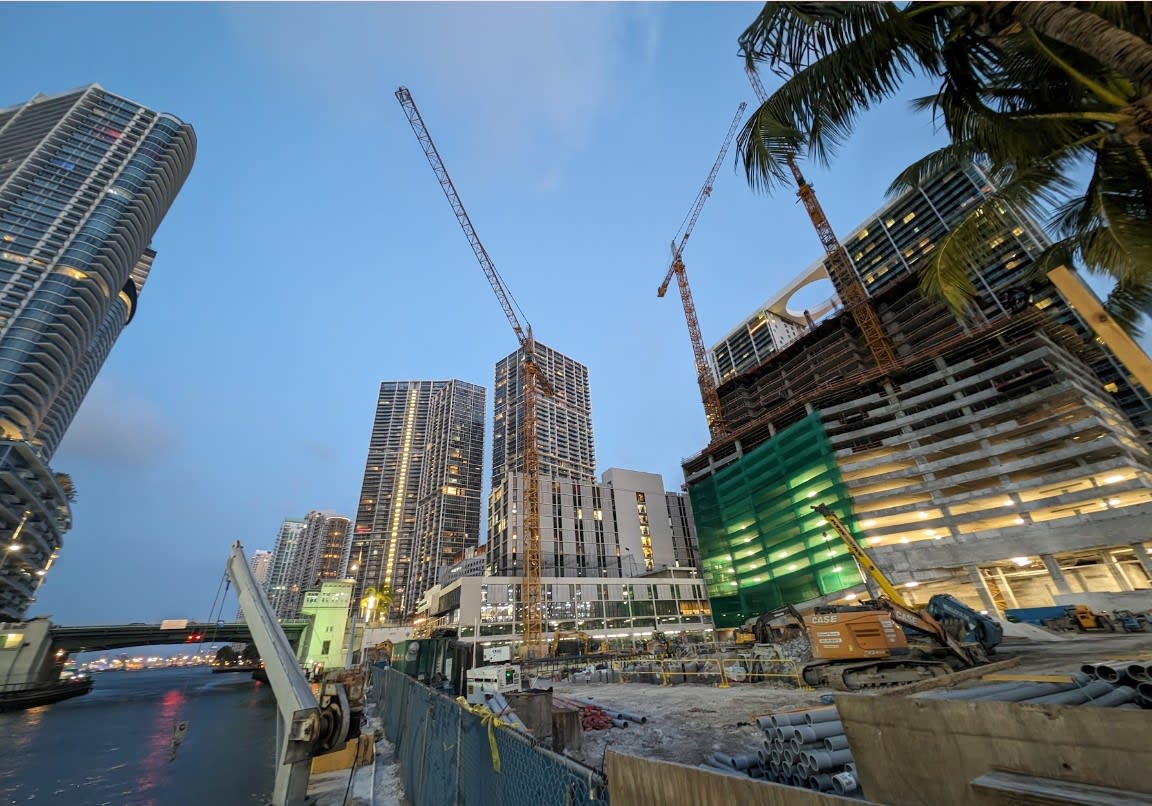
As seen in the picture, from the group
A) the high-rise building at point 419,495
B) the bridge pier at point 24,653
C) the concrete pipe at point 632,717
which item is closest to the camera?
the concrete pipe at point 632,717

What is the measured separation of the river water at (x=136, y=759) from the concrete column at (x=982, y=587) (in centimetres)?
6611

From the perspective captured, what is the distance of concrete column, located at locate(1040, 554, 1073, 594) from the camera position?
46750 mm

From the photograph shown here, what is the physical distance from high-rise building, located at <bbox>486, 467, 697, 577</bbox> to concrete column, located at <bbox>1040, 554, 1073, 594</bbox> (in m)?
65.9

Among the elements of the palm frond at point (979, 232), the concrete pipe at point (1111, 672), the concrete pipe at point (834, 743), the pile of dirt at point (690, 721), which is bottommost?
the pile of dirt at point (690, 721)

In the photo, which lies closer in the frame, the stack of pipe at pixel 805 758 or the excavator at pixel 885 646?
the stack of pipe at pixel 805 758

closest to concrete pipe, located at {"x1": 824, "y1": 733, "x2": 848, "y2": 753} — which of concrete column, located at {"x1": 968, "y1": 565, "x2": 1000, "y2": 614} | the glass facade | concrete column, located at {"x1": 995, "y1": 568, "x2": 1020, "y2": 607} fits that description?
concrete column, located at {"x1": 968, "y1": 565, "x2": 1000, "y2": 614}

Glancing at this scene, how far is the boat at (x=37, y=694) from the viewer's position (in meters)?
43.6

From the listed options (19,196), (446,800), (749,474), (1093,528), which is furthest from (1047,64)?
(19,196)

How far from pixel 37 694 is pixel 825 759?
77985 mm

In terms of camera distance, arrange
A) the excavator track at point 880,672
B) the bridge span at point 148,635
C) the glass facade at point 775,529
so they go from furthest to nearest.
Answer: the glass facade at point 775,529
the bridge span at point 148,635
the excavator track at point 880,672

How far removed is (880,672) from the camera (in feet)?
55.5

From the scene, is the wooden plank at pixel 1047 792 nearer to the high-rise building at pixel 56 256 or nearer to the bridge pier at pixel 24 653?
the bridge pier at pixel 24 653

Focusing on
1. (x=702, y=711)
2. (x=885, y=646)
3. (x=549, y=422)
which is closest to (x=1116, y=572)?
(x=885, y=646)

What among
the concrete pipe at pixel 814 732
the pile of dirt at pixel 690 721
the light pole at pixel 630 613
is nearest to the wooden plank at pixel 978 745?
the concrete pipe at pixel 814 732
